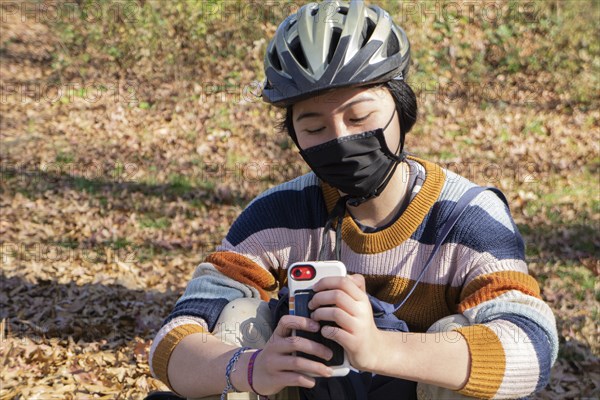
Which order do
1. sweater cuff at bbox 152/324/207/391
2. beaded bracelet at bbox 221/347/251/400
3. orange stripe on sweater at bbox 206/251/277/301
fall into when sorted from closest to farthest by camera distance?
1. beaded bracelet at bbox 221/347/251/400
2. sweater cuff at bbox 152/324/207/391
3. orange stripe on sweater at bbox 206/251/277/301

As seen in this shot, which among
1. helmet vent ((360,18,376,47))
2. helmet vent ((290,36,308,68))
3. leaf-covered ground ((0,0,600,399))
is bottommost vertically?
leaf-covered ground ((0,0,600,399))

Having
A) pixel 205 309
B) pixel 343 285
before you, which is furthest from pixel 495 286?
pixel 205 309

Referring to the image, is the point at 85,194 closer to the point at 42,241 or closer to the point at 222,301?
the point at 42,241

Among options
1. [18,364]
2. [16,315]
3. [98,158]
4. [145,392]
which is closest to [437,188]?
[145,392]

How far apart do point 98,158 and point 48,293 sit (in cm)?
377

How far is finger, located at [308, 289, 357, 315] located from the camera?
217 centimetres

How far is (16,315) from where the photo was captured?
5719 mm

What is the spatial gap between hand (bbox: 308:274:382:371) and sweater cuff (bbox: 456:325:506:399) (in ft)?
1.35

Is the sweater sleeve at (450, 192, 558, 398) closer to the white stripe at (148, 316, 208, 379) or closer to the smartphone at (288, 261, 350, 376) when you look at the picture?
the smartphone at (288, 261, 350, 376)

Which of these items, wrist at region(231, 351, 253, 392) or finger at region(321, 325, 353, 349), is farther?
wrist at region(231, 351, 253, 392)

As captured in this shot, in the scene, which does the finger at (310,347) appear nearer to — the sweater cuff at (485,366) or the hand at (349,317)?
the hand at (349,317)

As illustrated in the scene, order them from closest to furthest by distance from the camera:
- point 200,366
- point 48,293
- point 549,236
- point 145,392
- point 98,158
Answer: point 200,366 < point 145,392 < point 48,293 < point 549,236 < point 98,158

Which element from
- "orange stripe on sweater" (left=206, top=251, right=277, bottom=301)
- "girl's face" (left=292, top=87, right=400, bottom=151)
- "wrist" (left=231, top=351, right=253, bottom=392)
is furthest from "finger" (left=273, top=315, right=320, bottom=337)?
"girl's face" (left=292, top=87, right=400, bottom=151)

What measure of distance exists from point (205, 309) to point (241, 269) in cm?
29
